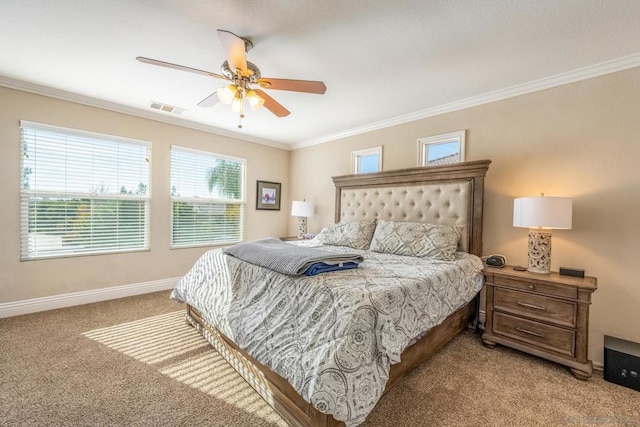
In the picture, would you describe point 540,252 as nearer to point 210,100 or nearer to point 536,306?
point 536,306

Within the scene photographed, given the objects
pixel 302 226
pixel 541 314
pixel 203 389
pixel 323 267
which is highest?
pixel 302 226

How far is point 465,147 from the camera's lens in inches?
127

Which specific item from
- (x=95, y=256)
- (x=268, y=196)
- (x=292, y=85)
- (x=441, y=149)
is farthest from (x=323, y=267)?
(x=268, y=196)

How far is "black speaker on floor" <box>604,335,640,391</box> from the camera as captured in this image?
6.49ft

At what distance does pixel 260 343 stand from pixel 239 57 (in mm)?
1945

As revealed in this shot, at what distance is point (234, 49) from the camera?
6.05ft

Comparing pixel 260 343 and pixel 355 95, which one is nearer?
pixel 260 343

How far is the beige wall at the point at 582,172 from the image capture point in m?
2.28

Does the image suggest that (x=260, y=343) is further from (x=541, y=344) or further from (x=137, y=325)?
(x=541, y=344)

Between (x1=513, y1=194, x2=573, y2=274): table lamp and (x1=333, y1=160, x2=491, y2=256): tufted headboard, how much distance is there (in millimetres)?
518

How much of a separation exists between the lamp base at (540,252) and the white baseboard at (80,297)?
458cm

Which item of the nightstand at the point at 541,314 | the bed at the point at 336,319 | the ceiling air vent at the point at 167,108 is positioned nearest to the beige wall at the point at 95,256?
the ceiling air vent at the point at 167,108

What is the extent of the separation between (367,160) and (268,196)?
209 centimetres

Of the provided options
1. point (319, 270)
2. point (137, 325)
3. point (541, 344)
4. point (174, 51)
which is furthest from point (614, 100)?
point (137, 325)
